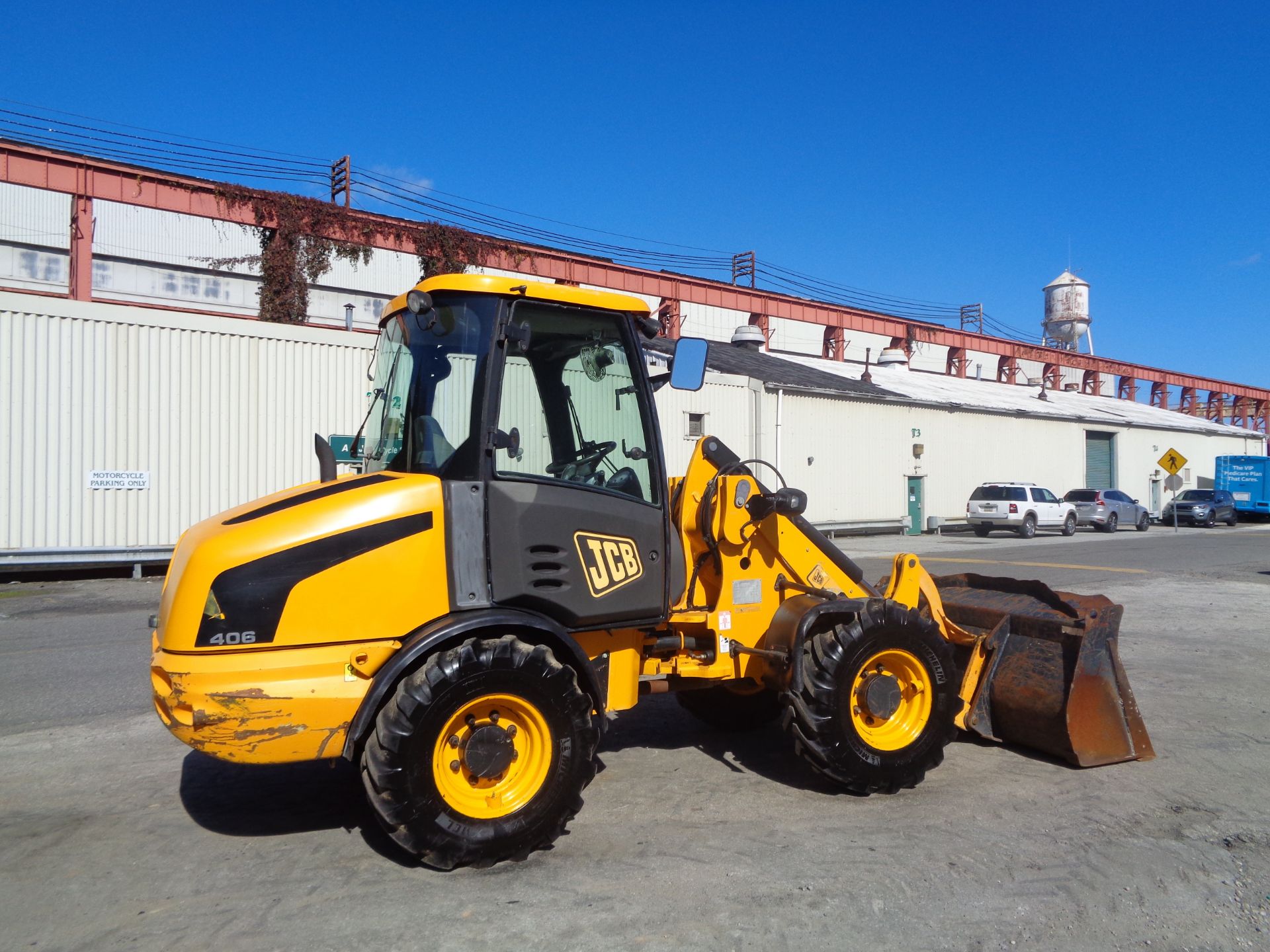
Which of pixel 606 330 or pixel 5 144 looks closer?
pixel 606 330

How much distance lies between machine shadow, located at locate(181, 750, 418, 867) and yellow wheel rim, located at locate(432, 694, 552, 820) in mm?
417

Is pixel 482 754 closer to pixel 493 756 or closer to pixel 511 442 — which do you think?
pixel 493 756

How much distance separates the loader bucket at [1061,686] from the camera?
5.50m

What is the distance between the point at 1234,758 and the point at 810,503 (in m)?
21.9

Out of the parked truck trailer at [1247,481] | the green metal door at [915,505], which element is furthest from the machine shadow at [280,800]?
the parked truck trailer at [1247,481]

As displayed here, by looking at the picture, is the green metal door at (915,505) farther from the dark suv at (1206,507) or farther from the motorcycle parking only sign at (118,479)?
the motorcycle parking only sign at (118,479)

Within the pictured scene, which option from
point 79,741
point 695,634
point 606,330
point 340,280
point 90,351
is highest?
point 340,280

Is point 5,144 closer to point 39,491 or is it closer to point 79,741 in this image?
point 39,491

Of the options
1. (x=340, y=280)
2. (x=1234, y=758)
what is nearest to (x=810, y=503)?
(x=340, y=280)

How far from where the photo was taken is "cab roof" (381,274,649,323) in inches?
171

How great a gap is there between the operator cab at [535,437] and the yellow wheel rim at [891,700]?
1291 millimetres

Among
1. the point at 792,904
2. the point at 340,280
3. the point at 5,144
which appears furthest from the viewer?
the point at 340,280

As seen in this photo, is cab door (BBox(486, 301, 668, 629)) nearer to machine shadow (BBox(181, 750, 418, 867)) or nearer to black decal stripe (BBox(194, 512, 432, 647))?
black decal stripe (BBox(194, 512, 432, 647))

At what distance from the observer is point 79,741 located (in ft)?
20.4
